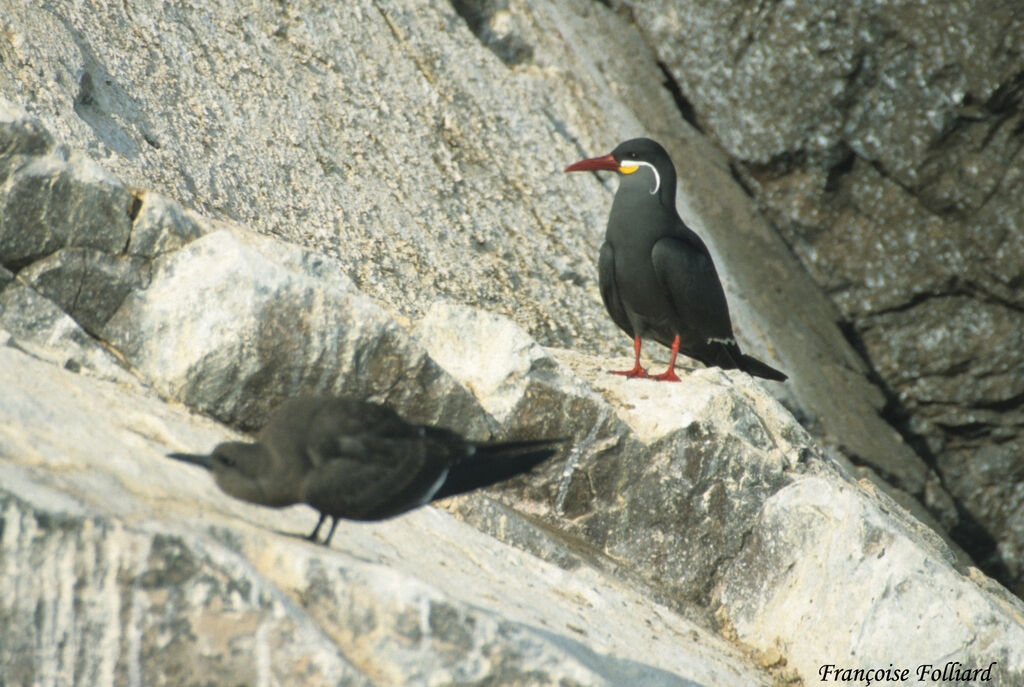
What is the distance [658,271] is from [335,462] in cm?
364

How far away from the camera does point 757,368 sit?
680cm

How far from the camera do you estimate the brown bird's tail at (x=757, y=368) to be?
6.73 m

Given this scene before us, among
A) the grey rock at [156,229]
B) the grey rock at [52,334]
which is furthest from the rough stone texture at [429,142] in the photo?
the grey rock at [52,334]

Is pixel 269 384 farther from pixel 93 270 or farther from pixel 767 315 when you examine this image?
pixel 767 315

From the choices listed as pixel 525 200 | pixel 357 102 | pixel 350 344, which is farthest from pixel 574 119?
pixel 350 344

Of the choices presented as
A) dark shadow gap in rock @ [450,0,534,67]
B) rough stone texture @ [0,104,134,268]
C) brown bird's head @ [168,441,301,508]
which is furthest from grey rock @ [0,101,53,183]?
dark shadow gap in rock @ [450,0,534,67]

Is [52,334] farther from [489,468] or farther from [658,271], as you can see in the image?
[658,271]

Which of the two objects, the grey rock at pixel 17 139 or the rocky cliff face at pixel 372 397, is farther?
the grey rock at pixel 17 139

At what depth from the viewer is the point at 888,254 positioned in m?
9.84

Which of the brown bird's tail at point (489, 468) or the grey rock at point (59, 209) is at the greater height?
the brown bird's tail at point (489, 468)

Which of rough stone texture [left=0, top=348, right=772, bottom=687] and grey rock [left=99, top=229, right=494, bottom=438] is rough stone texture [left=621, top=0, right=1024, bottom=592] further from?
rough stone texture [left=0, top=348, right=772, bottom=687]

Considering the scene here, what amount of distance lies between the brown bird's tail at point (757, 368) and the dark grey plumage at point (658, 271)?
0.44 ft

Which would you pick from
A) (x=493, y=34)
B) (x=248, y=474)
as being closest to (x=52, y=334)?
(x=248, y=474)

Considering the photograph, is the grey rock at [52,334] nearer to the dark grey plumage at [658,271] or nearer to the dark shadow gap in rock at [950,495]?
the dark grey plumage at [658,271]
